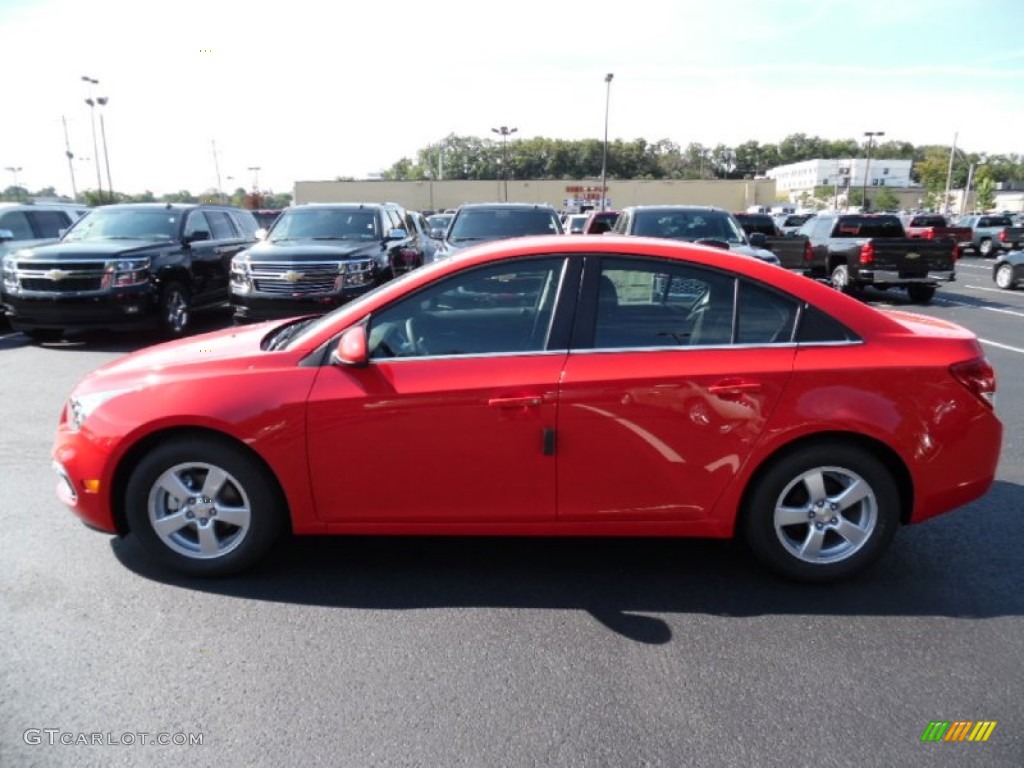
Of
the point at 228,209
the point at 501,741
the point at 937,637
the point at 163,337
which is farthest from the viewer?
the point at 228,209

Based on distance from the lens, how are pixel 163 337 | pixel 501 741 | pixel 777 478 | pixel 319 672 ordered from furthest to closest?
pixel 163 337 → pixel 777 478 → pixel 319 672 → pixel 501 741

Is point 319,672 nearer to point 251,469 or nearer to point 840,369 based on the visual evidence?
point 251,469

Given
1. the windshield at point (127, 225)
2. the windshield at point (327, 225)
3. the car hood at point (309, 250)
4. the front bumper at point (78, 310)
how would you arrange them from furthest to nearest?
1. the windshield at point (327, 225)
2. the windshield at point (127, 225)
3. the car hood at point (309, 250)
4. the front bumper at point (78, 310)

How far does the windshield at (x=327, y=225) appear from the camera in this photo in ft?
35.9

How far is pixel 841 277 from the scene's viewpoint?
16234 mm

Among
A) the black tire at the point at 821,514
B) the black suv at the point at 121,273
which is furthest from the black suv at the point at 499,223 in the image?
the black tire at the point at 821,514

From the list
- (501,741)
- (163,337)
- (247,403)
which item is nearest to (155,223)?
(163,337)

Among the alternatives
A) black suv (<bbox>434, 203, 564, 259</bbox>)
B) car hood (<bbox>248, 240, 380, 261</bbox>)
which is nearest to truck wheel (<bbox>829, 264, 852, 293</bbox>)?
black suv (<bbox>434, 203, 564, 259</bbox>)

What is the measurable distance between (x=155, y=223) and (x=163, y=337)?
173cm

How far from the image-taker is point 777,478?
345cm

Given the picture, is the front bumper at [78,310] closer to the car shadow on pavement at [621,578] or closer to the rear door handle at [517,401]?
the car shadow on pavement at [621,578]

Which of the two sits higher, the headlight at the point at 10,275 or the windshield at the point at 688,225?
the windshield at the point at 688,225

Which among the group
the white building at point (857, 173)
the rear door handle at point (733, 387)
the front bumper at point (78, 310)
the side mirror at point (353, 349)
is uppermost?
the white building at point (857, 173)

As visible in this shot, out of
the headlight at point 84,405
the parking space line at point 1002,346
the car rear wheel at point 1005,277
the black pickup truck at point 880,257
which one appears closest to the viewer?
the headlight at point 84,405
